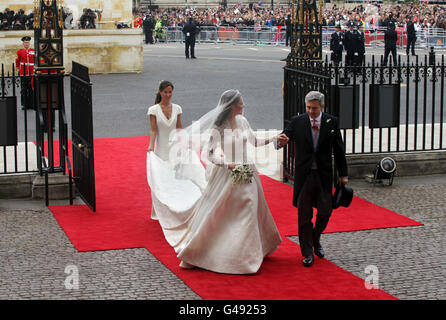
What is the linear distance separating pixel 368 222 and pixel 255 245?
2.45 meters

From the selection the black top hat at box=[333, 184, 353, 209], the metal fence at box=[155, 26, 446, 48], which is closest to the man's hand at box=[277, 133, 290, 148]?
the black top hat at box=[333, 184, 353, 209]

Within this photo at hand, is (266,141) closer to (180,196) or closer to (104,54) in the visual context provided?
(180,196)

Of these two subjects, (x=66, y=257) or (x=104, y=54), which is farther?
(x=104, y=54)

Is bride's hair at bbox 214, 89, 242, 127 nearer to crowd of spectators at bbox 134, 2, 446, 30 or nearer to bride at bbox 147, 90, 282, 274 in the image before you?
bride at bbox 147, 90, 282, 274

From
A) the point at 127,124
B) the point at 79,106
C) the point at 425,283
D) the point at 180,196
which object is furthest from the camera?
the point at 127,124

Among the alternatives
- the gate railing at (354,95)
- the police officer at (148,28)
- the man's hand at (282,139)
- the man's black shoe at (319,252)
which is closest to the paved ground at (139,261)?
the man's black shoe at (319,252)

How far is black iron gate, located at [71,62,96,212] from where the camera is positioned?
1062 centimetres

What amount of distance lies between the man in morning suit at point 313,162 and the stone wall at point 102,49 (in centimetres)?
2173

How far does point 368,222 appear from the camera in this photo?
10109 millimetres

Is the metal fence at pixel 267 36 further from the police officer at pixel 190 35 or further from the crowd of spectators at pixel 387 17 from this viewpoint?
the police officer at pixel 190 35

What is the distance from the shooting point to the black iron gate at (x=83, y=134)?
10625 millimetres

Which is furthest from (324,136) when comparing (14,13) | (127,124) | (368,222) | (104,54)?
(14,13)

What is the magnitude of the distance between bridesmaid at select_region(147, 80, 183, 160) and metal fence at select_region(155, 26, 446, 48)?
33276 millimetres
